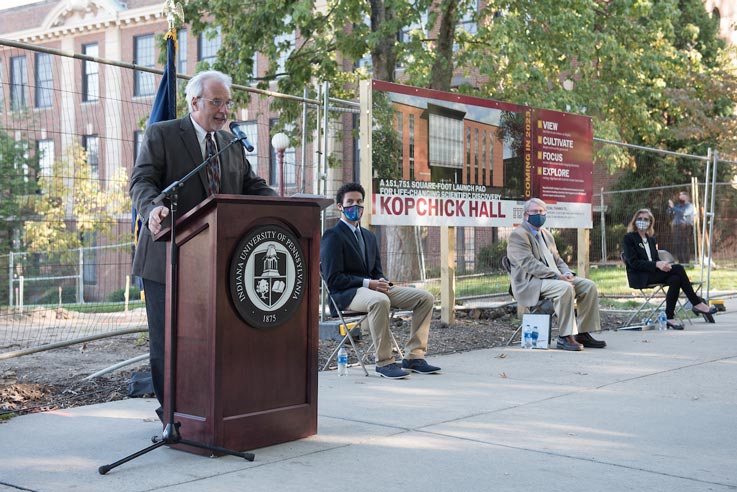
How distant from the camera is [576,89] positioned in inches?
802

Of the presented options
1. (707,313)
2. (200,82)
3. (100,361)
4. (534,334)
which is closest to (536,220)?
(534,334)

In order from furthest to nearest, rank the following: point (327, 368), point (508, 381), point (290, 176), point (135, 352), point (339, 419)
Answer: point (290, 176)
point (135, 352)
point (327, 368)
point (508, 381)
point (339, 419)

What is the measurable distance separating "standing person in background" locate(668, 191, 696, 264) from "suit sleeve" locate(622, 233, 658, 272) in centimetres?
486

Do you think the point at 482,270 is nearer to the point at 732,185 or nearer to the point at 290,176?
the point at 290,176

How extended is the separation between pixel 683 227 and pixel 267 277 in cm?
1338

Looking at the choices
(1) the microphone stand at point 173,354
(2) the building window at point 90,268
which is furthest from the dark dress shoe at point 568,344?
(2) the building window at point 90,268

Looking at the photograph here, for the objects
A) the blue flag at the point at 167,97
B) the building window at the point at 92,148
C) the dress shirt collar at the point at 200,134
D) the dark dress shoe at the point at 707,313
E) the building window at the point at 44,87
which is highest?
the building window at the point at 44,87

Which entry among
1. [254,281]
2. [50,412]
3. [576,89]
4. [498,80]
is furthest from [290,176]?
[576,89]

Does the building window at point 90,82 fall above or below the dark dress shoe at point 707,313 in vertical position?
above

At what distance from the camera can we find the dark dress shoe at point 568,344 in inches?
376

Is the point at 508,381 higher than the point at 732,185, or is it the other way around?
the point at 732,185

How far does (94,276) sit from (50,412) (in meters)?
9.15

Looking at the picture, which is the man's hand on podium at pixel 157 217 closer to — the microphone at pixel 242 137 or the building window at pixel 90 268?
the microphone at pixel 242 137

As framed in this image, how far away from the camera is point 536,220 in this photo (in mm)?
9992
